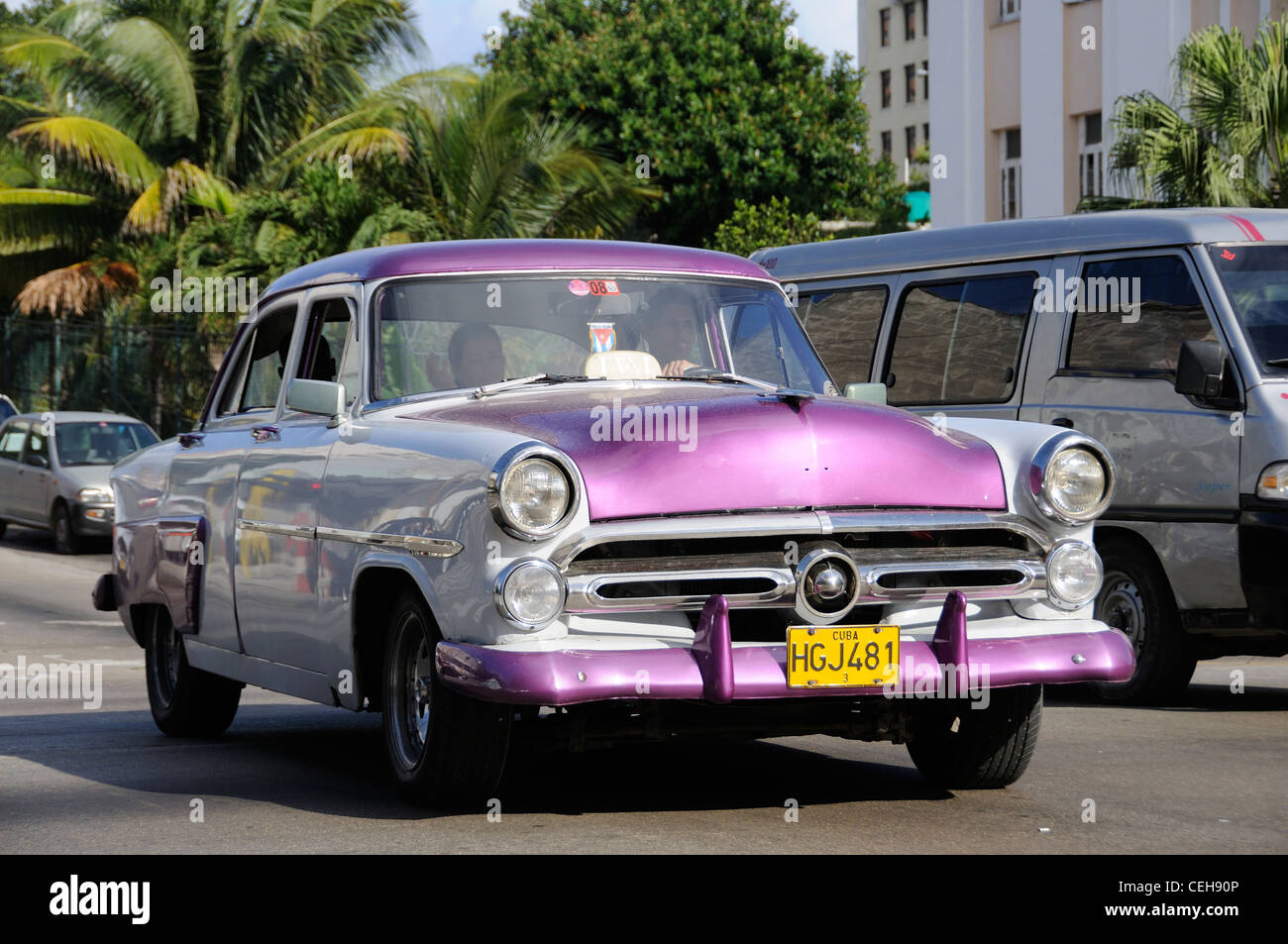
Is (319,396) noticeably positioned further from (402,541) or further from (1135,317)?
(1135,317)

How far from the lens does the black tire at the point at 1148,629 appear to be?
33.6 feet

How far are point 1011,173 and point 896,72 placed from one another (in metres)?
59.4

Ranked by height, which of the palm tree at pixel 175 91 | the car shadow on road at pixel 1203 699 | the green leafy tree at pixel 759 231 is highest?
the palm tree at pixel 175 91

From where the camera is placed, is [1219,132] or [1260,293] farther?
[1219,132]

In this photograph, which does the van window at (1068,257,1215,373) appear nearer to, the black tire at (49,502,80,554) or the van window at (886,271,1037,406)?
the van window at (886,271,1037,406)

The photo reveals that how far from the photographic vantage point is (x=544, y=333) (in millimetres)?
7406

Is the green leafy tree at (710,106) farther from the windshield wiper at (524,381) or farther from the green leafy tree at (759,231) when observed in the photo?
the windshield wiper at (524,381)

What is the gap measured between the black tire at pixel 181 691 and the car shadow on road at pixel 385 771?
0.33 ft

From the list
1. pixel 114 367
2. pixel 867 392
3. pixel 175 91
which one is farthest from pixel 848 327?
pixel 114 367

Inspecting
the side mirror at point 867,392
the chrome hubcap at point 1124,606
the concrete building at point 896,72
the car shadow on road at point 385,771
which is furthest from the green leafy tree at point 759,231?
the concrete building at point 896,72

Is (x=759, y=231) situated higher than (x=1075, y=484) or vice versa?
(x=759, y=231)

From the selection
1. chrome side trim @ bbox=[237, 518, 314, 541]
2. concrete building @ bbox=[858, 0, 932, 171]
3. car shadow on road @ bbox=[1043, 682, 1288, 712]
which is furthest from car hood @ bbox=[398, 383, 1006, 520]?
concrete building @ bbox=[858, 0, 932, 171]
